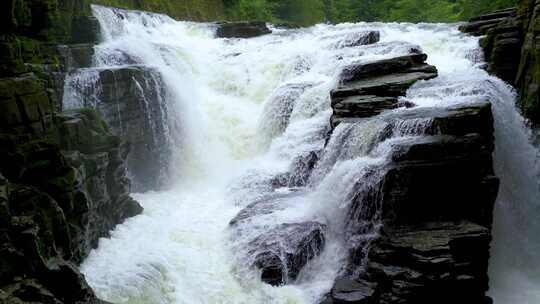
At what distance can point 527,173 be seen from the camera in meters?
12.7

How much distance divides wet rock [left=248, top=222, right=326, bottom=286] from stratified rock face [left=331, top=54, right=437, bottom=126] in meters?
3.38

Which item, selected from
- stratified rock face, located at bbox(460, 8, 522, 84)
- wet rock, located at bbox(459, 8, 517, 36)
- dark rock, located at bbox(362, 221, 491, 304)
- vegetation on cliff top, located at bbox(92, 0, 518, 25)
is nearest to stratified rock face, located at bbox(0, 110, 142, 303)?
dark rock, located at bbox(362, 221, 491, 304)

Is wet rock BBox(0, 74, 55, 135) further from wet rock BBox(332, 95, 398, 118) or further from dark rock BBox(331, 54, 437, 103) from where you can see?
dark rock BBox(331, 54, 437, 103)

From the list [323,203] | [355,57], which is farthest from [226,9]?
[323,203]

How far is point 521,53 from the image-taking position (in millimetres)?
15406

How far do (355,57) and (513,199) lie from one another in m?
7.89

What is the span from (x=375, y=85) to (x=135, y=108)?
23.7 ft

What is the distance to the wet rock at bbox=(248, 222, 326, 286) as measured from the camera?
10.6 metres

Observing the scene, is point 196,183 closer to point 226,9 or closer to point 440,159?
point 440,159

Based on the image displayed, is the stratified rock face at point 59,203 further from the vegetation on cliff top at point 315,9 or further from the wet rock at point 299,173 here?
the vegetation on cliff top at point 315,9

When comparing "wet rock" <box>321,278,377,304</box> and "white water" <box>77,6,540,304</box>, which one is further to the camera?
"white water" <box>77,6,540,304</box>

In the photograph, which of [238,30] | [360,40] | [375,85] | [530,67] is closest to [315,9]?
[238,30]

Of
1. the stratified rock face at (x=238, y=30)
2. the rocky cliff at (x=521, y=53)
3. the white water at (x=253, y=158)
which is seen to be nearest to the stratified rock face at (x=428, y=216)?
the white water at (x=253, y=158)

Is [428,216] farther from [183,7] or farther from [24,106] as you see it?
[183,7]
